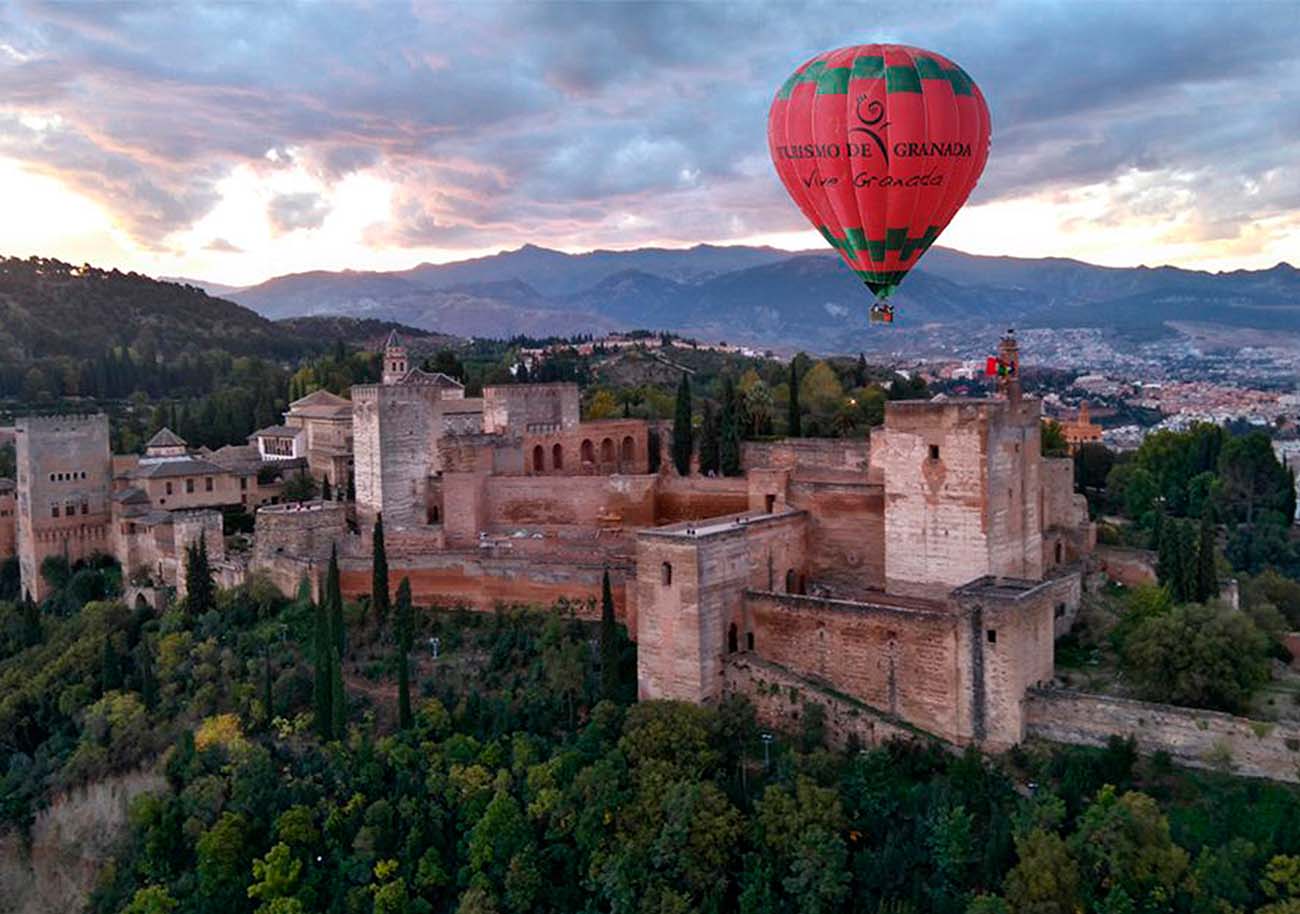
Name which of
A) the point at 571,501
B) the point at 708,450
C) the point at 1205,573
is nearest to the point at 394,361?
the point at 708,450

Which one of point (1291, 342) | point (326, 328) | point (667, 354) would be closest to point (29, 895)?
point (667, 354)

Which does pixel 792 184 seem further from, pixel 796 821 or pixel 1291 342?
pixel 1291 342

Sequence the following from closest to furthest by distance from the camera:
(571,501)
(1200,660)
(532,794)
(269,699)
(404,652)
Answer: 1. (1200,660)
2. (532,794)
3. (404,652)
4. (269,699)
5. (571,501)

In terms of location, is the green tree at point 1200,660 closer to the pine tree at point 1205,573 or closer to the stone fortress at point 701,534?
the stone fortress at point 701,534

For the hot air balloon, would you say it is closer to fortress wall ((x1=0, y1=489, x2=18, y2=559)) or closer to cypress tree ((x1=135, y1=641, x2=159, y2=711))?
cypress tree ((x1=135, y1=641, x2=159, y2=711))

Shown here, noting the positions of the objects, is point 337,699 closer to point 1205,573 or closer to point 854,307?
point 1205,573
